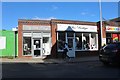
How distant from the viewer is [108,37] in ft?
112

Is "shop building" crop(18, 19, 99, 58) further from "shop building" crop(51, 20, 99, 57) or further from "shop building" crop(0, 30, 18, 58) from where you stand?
"shop building" crop(0, 30, 18, 58)

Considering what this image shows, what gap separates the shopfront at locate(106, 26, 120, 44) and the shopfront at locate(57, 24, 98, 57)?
2.00 meters

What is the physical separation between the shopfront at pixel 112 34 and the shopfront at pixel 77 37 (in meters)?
2.00

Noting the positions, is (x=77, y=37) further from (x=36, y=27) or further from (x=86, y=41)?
(x=36, y=27)

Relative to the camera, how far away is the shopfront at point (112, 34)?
33938 millimetres

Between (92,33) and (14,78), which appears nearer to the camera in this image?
(14,78)

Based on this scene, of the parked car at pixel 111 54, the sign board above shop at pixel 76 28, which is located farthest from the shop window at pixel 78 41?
the parked car at pixel 111 54

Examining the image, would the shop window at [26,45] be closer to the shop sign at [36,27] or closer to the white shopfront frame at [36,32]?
the white shopfront frame at [36,32]

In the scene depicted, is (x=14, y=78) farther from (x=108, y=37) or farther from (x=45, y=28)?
(x=108, y=37)

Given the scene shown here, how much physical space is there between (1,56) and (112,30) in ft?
46.7

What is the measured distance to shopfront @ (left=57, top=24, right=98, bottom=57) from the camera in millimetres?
29875

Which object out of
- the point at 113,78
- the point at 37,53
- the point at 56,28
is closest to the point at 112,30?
the point at 56,28

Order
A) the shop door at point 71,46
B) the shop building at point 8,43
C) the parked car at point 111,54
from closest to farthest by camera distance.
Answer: the parked car at point 111,54, the shop building at point 8,43, the shop door at point 71,46

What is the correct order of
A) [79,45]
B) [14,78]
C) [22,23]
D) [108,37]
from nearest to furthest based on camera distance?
[14,78] < [22,23] < [79,45] < [108,37]
